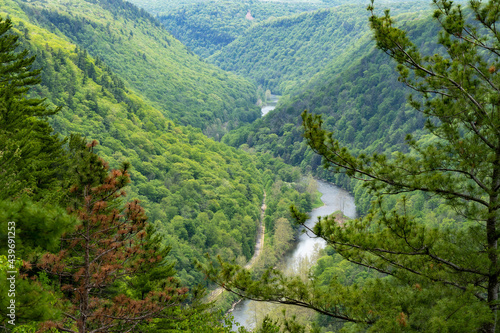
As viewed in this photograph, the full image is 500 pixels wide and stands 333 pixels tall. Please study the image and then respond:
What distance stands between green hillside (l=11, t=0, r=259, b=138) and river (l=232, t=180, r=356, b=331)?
57724 mm

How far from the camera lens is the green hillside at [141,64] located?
488 ft

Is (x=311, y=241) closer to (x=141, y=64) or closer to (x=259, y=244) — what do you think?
(x=259, y=244)

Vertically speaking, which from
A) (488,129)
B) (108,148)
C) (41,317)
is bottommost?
(41,317)

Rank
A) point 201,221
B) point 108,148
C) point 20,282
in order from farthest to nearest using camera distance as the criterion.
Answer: point 108,148
point 201,221
point 20,282

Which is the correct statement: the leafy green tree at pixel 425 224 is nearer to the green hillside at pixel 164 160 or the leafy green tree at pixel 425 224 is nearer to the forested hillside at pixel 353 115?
the green hillside at pixel 164 160

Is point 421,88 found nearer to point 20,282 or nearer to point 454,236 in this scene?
point 454,236

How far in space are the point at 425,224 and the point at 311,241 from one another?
244 feet

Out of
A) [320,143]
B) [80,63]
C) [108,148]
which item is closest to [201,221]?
[108,148]

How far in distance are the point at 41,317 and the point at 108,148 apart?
87025 millimetres

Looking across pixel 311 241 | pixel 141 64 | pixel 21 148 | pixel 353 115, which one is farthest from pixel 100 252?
pixel 353 115

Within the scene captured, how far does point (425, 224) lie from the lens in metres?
11.7

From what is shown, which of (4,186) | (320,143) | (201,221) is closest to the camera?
(320,143)

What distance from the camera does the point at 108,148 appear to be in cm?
8900

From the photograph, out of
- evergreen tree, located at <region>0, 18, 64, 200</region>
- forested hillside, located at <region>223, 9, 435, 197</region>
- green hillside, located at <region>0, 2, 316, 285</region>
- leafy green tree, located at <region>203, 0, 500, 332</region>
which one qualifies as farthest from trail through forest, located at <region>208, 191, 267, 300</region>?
leafy green tree, located at <region>203, 0, 500, 332</region>
